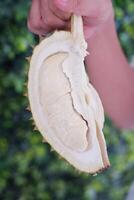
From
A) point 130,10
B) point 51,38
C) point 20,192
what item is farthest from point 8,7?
point 51,38

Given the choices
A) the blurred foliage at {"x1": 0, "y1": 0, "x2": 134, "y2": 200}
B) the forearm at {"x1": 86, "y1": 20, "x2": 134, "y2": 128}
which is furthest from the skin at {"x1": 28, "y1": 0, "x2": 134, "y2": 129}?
the blurred foliage at {"x1": 0, "y1": 0, "x2": 134, "y2": 200}

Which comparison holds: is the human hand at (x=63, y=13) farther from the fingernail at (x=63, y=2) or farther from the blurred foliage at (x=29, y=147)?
the blurred foliage at (x=29, y=147)

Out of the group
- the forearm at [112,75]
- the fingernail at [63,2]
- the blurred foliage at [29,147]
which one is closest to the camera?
the fingernail at [63,2]

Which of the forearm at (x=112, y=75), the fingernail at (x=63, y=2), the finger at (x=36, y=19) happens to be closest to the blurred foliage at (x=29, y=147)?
the forearm at (x=112, y=75)

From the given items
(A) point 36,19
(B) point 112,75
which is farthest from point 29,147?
(A) point 36,19

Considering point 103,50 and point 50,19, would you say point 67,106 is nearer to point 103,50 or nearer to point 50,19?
point 50,19

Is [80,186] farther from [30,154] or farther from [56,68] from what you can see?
[56,68]
